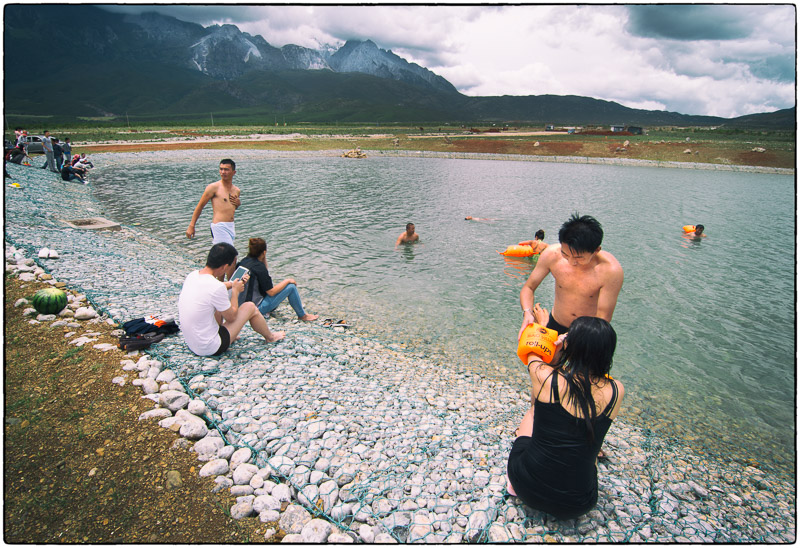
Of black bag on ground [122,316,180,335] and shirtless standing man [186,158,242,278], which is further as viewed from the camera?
shirtless standing man [186,158,242,278]

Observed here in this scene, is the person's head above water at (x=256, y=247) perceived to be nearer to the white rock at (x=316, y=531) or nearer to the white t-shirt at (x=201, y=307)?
the white t-shirt at (x=201, y=307)

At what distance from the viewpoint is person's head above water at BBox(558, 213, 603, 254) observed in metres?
4.84

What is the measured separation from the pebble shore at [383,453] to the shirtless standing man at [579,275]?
6.58 ft

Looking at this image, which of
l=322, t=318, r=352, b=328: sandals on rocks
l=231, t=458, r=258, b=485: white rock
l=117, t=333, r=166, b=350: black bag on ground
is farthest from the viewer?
l=322, t=318, r=352, b=328: sandals on rocks

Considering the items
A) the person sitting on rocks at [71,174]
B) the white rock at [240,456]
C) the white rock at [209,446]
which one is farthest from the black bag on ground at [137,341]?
the person sitting on rocks at [71,174]

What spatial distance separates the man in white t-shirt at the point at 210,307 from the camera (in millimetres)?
5914

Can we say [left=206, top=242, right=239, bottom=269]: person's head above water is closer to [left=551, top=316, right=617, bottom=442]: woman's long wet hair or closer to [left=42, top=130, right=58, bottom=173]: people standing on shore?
[left=551, top=316, right=617, bottom=442]: woman's long wet hair

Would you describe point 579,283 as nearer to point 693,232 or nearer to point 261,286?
point 261,286

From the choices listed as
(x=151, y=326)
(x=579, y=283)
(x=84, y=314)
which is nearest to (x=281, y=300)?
(x=151, y=326)

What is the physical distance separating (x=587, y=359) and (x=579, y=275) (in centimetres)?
230

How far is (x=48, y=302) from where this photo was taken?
23.4 ft

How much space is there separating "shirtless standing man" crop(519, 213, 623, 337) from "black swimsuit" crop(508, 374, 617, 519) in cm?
143

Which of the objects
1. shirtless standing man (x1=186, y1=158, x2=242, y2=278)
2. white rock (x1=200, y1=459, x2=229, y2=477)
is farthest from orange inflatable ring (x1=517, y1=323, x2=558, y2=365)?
shirtless standing man (x1=186, y1=158, x2=242, y2=278)

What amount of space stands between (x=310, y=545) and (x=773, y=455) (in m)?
7.24
